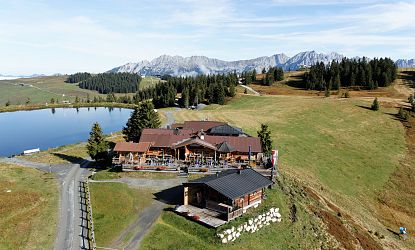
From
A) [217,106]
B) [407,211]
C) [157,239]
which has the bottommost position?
[407,211]

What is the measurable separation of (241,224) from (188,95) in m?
102

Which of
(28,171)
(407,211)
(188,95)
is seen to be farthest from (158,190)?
(188,95)

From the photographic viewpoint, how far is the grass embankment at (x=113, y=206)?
37.2 meters

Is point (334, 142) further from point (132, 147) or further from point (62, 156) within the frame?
point (62, 156)

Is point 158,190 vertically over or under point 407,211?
over

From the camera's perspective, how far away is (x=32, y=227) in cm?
3797

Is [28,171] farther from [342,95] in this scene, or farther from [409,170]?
[342,95]

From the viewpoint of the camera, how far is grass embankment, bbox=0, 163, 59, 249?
3534 cm

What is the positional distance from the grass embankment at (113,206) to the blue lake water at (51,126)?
56.1 m

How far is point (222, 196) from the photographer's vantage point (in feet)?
134

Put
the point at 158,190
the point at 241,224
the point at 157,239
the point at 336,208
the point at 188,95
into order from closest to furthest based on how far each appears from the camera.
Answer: the point at 157,239, the point at 241,224, the point at 158,190, the point at 336,208, the point at 188,95

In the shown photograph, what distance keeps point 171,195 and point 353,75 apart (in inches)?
4909

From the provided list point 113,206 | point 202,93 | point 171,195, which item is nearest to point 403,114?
point 202,93

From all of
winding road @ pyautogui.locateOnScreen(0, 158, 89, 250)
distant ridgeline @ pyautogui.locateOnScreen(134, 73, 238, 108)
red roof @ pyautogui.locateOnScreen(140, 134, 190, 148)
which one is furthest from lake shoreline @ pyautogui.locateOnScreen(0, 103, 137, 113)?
red roof @ pyautogui.locateOnScreen(140, 134, 190, 148)
